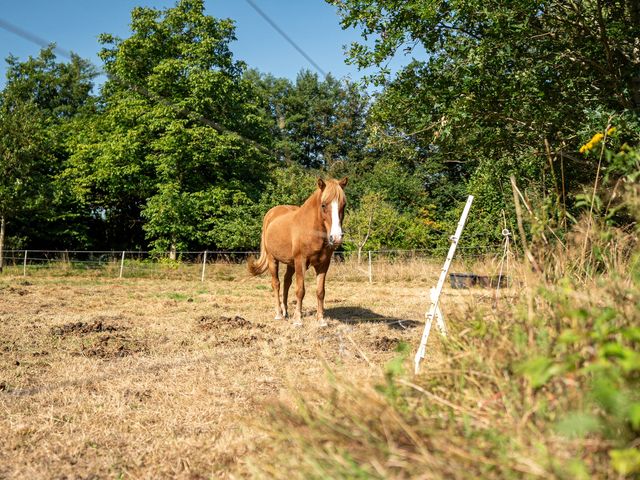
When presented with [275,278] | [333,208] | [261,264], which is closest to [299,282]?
[275,278]

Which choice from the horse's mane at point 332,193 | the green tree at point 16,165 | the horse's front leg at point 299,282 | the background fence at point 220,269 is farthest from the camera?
the green tree at point 16,165

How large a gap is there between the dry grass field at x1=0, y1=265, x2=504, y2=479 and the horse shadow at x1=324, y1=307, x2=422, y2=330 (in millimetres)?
41

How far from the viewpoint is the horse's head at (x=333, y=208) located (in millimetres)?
6961

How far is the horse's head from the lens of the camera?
6961 millimetres

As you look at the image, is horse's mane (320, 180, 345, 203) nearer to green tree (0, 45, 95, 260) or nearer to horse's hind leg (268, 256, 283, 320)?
horse's hind leg (268, 256, 283, 320)

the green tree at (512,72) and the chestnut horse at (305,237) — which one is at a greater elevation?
the green tree at (512,72)

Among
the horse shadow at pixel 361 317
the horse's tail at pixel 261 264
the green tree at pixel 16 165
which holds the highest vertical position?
the green tree at pixel 16 165

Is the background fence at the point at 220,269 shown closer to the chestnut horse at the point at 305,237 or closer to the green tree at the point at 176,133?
the green tree at the point at 176,133

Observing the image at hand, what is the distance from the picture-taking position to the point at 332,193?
7207 millimetres

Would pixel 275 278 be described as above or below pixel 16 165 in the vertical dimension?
below

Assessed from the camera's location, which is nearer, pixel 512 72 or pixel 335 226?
pixel 335 226

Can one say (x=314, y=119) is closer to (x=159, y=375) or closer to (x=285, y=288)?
(x=285, y=288)

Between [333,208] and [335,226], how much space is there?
28 centimetres

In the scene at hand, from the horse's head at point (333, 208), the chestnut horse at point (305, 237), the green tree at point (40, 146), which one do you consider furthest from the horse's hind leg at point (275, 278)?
the green tree at point (40, 146)
